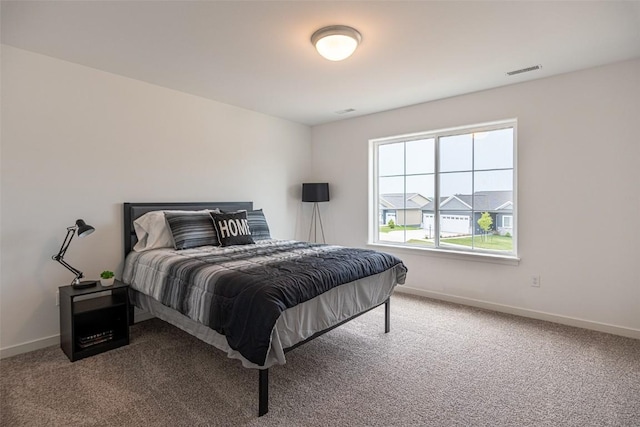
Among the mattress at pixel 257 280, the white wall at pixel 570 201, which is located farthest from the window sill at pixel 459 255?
the mattress at pixel 257 280

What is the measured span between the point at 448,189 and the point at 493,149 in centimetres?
67

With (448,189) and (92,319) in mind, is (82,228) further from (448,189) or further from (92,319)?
(448,189)

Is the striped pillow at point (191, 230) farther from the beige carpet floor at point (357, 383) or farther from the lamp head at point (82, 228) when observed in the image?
the beige carpet floor at point (357, 383)

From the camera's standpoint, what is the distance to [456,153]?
4020 mm

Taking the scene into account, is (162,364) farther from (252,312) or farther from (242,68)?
(242,68)

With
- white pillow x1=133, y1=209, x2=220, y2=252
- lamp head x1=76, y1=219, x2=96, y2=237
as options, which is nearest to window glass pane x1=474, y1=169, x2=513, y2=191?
white pillow x1=133, y1=209, x2=220, y2=252

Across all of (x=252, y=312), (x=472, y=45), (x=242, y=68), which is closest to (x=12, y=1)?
(x=242, y=68)

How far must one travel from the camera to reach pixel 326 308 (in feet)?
7.45

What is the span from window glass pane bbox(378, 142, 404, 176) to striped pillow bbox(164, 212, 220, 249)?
2560mm

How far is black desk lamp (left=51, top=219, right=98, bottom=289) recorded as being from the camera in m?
2.66

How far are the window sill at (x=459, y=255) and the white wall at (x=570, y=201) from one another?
2.3 inches

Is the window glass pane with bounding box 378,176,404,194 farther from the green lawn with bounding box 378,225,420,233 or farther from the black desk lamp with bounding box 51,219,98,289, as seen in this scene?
the black desk lamp with bounding box 51,219,98,289

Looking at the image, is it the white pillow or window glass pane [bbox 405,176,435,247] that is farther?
window glass pane [bbox 405,176,435,247]

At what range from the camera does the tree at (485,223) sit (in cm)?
377
